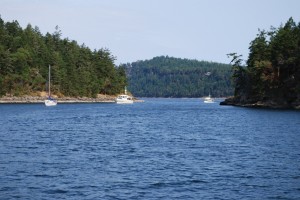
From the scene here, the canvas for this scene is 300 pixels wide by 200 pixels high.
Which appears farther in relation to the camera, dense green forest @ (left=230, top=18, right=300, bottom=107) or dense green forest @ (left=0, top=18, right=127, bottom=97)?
dense green forest @ (left=0, top=18, right=127, bottom=97)

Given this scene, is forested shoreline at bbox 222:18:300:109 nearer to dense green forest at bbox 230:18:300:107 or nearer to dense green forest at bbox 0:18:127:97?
dense green forest at bbox 230:18:300:107

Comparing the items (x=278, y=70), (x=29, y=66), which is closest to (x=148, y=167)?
→ (x=278, y=70)

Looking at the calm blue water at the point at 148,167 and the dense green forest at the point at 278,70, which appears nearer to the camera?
the calm blue water at the point at 148,167

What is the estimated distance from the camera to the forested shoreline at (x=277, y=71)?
419ft

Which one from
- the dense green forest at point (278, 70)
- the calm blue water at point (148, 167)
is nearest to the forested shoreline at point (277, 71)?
the dense green forest at point (278, 70)

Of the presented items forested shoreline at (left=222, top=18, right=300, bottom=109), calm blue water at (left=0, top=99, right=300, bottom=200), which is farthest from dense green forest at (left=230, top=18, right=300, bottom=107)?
calm blue water at (left=0, top=99, right=300, bottom=200)

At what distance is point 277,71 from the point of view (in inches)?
5251

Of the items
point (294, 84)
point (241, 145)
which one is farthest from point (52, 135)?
point (294, 84)

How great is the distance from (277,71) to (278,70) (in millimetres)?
A: 581

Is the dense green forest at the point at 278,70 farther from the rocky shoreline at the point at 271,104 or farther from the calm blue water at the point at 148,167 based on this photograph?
the calm blue water at the point at 148,167

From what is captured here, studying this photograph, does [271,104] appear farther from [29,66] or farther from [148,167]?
[148,167]

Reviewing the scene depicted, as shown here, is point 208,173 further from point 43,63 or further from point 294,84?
point 43,63

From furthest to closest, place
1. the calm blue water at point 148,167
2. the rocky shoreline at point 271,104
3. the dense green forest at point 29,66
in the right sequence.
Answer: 1. the dense green forest at point 29,66
2. the rocky shoreline at point 271,104
3. the calm blue water at point 148,167

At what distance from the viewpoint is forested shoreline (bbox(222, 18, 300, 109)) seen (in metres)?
128
